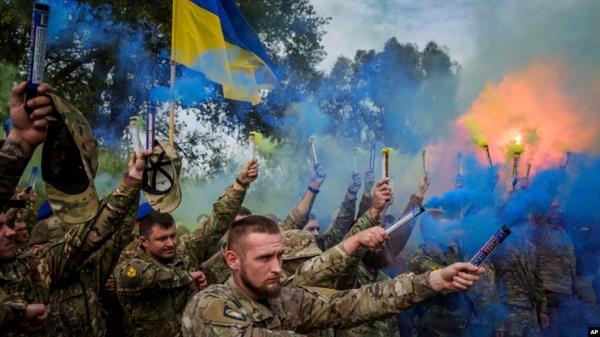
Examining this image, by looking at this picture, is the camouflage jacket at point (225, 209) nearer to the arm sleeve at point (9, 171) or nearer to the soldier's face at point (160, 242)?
the soldier's face at point (160, 242)

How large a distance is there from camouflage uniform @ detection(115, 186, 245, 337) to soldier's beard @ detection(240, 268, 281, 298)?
5.59 ft

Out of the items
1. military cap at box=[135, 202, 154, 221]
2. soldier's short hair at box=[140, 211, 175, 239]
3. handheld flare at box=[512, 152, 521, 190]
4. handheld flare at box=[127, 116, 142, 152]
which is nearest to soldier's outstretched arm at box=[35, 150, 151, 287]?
handheld flare at box=[127, 116, 142, 152]

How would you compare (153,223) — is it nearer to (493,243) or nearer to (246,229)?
(246,229)

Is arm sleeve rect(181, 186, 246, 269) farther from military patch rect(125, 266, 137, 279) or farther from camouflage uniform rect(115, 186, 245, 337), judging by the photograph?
military patch rect(125, 266, 137, 279)

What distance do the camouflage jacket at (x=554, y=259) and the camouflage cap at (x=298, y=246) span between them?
502cm

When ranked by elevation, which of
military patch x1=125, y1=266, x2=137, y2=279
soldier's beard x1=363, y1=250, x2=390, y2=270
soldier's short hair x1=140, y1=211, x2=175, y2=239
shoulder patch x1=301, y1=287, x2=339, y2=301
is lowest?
military patch x1=125, y1=266, x2=137, y2=279

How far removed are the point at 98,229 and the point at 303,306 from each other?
1.27 meters

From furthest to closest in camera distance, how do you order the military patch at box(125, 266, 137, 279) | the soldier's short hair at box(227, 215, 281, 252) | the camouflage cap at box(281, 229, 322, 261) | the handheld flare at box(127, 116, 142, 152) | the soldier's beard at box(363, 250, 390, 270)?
the soldier's beard at box(363, 250, 390, 270)
the camouflage cap at box(281, 229, 322, 261)
the military patch at box(125, 266, 137, 279)
the handheld flare at box(127, 116, 142, 152)
the soldier's short hair at box(227, 215, 281, 252)

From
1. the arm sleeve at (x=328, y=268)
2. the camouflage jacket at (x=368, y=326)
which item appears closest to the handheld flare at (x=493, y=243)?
the arm sleeve at (x=328, y=268)

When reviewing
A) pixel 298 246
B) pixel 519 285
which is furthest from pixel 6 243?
pixel 519 285

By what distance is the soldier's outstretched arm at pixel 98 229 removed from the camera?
3363 millimetres

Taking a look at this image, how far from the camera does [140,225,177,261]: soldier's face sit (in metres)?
4.69

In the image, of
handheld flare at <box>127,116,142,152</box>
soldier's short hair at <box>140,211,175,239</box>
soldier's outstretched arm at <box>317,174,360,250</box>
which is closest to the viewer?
handheld flare at <box>127,116,142,152</box>

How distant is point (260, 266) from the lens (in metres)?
2.88
